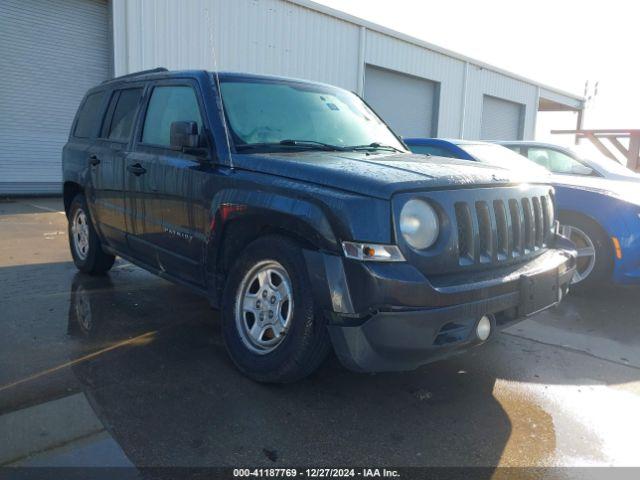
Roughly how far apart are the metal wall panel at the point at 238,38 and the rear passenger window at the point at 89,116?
674 centimetres

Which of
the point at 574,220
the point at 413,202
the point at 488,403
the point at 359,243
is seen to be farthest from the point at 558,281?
the point at 574,220

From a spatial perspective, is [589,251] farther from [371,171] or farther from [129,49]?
[129,49]

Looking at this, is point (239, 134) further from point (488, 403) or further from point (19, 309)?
point (19, 309)

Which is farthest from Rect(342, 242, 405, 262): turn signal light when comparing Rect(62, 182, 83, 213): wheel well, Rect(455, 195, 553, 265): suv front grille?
Rect(62, 182, 83, 213): wheel well

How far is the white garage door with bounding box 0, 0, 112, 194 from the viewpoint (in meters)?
12.4

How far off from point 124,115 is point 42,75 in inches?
386

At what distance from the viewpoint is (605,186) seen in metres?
5.52

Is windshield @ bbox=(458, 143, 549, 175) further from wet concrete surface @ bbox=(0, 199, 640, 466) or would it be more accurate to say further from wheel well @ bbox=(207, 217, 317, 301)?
wheel well @ bbox=(207, 217, 317, 301)

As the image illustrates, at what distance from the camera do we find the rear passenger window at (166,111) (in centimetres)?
391

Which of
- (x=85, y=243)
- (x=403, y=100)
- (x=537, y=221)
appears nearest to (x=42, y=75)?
(x=85, y=243)

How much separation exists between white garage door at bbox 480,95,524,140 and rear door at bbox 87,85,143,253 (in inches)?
863

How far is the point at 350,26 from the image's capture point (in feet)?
56.0

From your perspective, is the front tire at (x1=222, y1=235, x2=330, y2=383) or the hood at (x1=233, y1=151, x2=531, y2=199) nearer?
the hood at (x1=233, y1=151, x2=531, y2=199)

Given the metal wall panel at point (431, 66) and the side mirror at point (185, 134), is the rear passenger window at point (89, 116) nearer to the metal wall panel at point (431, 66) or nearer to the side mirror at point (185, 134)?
the side mirror at point (185, 134)
